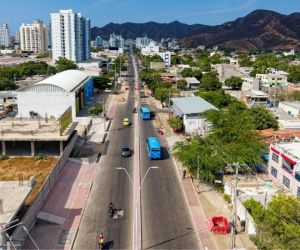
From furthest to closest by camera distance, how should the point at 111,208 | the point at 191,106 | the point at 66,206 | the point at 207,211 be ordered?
the point at 191,106
the point at 66,206
the point at 207,211
the point at 111,208

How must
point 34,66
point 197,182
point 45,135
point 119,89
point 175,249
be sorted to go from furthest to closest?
point 34,66, point 119,89, point 45,135, point 197,182, point 175,249

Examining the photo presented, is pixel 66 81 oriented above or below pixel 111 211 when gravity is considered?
above

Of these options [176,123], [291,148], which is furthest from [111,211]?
[176,123]

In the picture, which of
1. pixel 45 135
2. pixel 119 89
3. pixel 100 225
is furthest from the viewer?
pixel 119 89

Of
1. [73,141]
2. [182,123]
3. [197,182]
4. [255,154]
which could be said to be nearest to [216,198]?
[197,182]

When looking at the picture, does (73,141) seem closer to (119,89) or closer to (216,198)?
(216,198)

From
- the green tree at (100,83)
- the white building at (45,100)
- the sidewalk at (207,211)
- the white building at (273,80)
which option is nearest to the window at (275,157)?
the sidewalk at (207,211)

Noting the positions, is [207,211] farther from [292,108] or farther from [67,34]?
[67,34]
